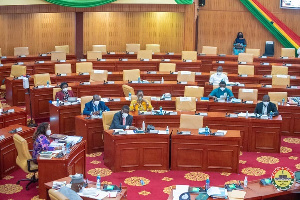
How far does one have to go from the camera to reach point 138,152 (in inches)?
478

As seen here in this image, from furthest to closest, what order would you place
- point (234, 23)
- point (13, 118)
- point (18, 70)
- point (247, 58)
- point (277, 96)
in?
point (234, 23), point (247, 58), point (18, 70), point (277, 96), point (13, 118)

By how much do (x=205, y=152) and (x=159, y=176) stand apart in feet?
3.88

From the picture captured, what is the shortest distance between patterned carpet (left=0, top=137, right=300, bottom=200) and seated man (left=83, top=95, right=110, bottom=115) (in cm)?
109

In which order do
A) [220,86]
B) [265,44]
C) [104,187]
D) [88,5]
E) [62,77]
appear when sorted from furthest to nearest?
[265,44] < [88,5] < [62,77] < [220,86] < [104,187]

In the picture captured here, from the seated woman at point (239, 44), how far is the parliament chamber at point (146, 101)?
50mm

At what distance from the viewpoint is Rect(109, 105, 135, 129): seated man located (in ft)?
40.9

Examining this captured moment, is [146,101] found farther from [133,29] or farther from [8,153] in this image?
[133,29]

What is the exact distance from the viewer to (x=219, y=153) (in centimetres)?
1203

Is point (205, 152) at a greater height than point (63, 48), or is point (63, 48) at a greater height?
point (63, 48)

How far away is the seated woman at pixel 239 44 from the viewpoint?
22392mm

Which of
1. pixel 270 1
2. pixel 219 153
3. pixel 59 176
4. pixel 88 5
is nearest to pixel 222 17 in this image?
pixel 270 1

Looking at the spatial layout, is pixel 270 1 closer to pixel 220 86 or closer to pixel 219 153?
pixel 220 86

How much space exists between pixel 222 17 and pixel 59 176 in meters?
14.6

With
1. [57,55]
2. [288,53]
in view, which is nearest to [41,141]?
[57,55]
